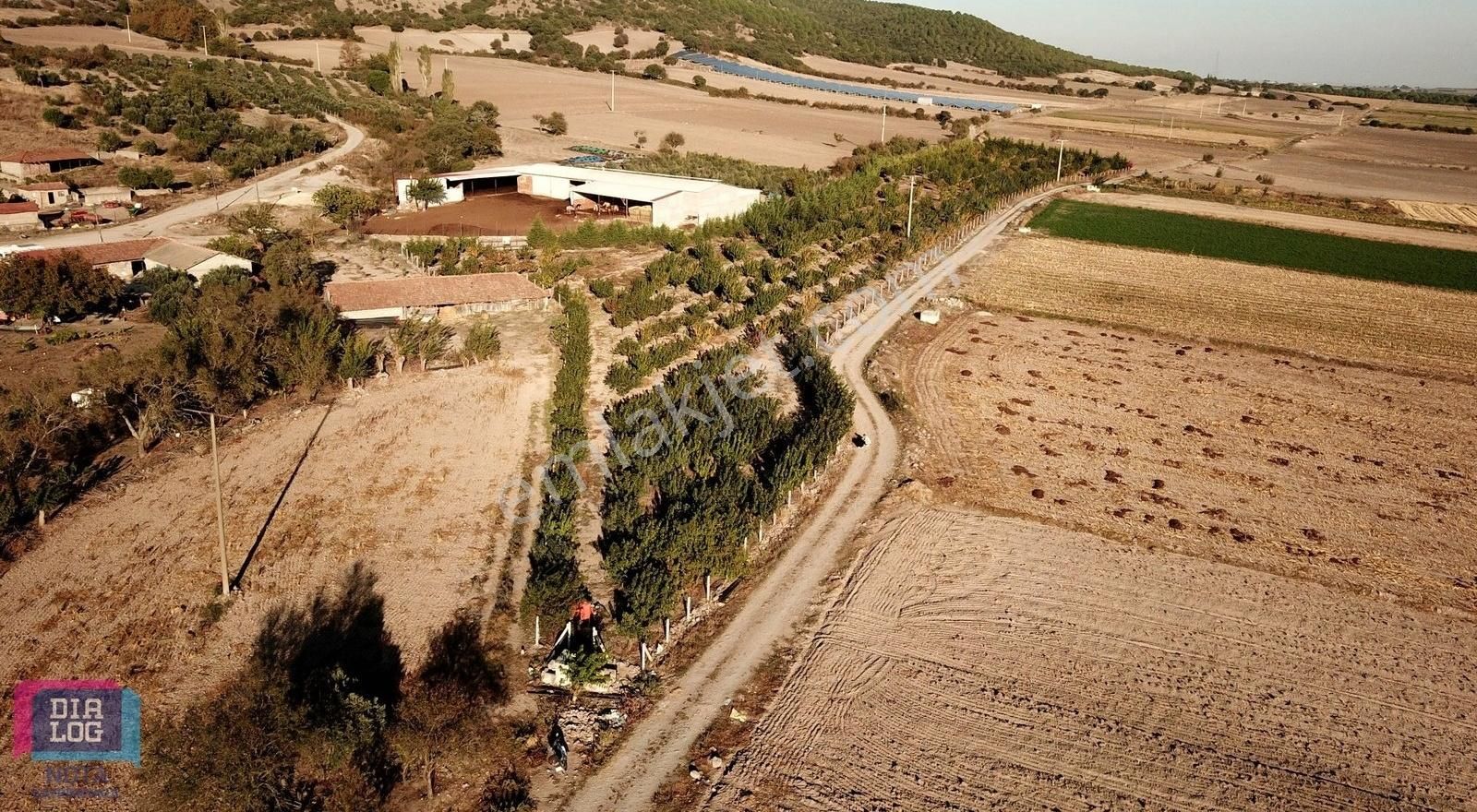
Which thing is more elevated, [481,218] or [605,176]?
[605,176]

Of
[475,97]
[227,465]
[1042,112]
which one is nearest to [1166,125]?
[1042,112]

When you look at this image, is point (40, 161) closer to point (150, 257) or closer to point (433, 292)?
point (150, 257)

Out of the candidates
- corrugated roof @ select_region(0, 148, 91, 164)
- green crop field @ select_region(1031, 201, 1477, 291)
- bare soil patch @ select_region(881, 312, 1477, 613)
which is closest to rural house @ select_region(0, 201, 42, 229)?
corrugated roof @ select_region(0, 148, 91, 164)

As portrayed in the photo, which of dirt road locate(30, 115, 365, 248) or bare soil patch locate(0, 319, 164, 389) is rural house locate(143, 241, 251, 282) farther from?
dirt road locate(30, 115, 365, 248)

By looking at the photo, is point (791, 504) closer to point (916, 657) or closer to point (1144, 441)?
point (916, 657)

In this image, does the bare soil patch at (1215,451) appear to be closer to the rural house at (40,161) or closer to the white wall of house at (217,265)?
the white wall of house at (217,265)

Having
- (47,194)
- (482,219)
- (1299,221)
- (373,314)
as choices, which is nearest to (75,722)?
(373,314)
